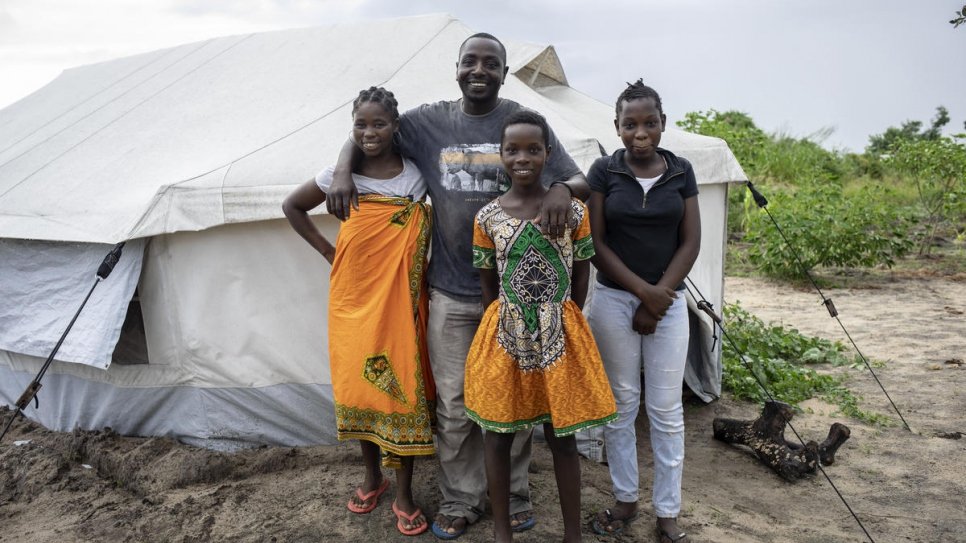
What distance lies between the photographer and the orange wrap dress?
2990 mm

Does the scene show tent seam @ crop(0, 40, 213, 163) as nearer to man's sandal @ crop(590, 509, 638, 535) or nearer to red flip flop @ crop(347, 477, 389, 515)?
red flip flop @ crop(347, 477, 389, 515)

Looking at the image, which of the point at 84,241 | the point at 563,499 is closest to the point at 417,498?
the point at 563,499

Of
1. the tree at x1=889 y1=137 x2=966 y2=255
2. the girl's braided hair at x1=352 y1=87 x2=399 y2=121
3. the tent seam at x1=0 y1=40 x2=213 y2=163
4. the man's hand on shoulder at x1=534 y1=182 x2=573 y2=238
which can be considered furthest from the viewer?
the tree at x1=889 y1=137 x2=966 y2=255

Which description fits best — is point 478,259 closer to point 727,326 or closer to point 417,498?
point 417,498

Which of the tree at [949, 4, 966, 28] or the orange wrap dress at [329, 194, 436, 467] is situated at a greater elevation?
the tree at [949, 4, 966, 28]

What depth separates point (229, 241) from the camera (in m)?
3.86

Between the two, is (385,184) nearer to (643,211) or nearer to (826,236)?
(643,211)

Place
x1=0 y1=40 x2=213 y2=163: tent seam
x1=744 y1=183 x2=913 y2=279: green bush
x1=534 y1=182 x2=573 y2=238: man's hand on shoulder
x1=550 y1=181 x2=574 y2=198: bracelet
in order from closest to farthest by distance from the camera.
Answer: x1=534 y1=182 x2=573 y2=238: man's hand on shoulder
x1=550 y1=181 x2=574 y2=198: bracelet
x1=0 y1=40 x2=213 y2=163: tent seam
x1=744 y1=183 x2=913 y2=279: green bush

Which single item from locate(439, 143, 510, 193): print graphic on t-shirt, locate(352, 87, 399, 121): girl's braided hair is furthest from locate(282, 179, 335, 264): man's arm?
locate(439, 143, 510, 193): print graphic on t-shirt

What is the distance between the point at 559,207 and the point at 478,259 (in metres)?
0.35

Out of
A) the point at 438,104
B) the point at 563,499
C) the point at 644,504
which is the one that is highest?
the point at 438,104

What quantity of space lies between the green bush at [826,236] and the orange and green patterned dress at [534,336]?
241 inches

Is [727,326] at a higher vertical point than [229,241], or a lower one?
lower

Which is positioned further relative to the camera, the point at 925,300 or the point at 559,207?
the point at 925,300
